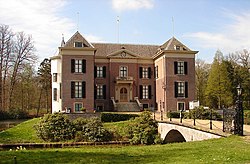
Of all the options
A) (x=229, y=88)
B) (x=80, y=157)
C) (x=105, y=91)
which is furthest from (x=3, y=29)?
(x=80, y=157)

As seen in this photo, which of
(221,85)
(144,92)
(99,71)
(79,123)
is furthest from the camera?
(221,85)

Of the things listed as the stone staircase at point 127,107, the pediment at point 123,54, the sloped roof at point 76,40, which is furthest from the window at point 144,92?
the sloped roof at point 76,40

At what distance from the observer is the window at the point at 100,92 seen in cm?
3891

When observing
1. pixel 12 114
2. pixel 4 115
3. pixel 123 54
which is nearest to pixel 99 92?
pixel 123 54

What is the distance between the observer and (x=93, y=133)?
2462 cm

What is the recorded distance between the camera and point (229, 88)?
152 feet

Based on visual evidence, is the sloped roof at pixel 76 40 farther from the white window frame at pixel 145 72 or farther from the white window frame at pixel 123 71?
the white window frame at pixel 145 72

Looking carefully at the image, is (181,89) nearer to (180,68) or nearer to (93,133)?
(180,68)

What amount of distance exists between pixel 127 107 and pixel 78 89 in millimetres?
6517

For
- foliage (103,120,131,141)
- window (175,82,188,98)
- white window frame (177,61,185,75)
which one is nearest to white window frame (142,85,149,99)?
window (175,82,188,98)

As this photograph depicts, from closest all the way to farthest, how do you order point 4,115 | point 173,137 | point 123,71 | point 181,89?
point 173,137, point 181,89, point 123,71, point 4,115

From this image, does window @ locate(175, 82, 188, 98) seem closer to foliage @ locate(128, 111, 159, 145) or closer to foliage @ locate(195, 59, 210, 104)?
foliage @ locate(128, 111, 159, 145)

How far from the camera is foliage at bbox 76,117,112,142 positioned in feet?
80.2

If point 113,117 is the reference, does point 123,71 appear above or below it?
above
